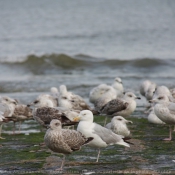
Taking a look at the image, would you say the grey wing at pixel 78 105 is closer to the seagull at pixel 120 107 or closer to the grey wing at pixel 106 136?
the seagull at pixel 120 107

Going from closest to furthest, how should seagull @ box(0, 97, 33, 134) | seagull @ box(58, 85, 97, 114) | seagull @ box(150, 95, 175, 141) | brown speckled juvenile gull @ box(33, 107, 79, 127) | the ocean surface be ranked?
seagull @ box(150, 95, 175, 141)
brown speckled juvenile gull @ box(33, 107, 79, 127)
seagull @ box(0, 97, 33, 134)
seagull @ box(58, 85, 97, 114)
the ocean surface

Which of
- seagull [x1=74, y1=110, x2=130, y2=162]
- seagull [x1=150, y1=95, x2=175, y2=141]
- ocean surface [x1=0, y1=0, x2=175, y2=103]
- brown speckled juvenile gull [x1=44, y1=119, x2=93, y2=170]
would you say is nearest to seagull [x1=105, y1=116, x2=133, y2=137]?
seagull [x1=150, y1=95, x2=175, y2=141]

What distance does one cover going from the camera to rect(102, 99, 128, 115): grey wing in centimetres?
1371

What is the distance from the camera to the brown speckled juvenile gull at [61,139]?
8906mm

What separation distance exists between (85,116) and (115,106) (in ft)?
13.2

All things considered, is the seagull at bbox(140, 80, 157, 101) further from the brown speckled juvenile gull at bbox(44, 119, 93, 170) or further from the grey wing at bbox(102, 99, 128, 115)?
the brown speckled juvenile gull at bbox(44, 119, 93, 170)

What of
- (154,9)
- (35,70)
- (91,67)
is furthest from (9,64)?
(154,9)

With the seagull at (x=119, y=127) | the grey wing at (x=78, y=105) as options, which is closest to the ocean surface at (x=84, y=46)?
the grey wing at (x=78, y=105)

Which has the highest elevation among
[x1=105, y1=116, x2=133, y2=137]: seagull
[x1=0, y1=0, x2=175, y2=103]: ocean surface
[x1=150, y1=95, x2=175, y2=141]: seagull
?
[x1=0, y1=0, x2=175, y2=103]: ocean surface

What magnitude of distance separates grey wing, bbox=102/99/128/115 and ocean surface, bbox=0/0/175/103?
560 cm

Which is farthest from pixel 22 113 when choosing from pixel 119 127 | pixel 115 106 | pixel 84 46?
pixel 84 46

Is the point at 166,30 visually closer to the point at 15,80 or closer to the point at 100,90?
the point at 15,80

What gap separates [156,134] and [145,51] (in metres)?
22.2

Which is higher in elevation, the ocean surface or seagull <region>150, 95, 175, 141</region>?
the ocean surface
